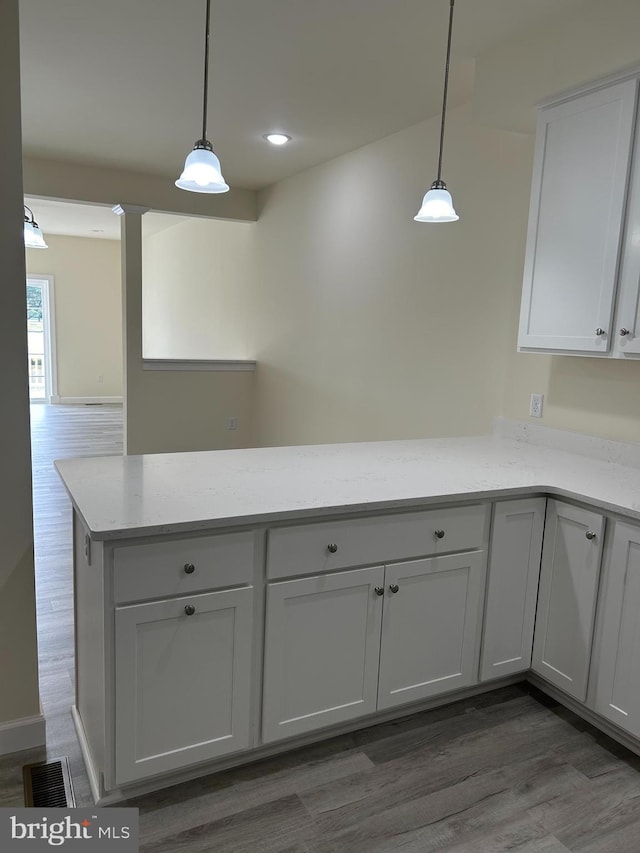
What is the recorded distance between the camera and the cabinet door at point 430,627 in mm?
2074

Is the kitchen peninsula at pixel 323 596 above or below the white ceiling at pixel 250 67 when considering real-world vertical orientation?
below

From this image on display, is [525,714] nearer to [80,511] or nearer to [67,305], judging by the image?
[80,511]

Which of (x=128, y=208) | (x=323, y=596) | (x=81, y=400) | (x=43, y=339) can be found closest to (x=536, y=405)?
(x=323, y=596)

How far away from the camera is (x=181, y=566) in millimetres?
1698

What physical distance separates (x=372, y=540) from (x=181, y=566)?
1.97 feet

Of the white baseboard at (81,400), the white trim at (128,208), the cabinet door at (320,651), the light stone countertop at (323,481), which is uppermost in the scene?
the white trim at (128,208)

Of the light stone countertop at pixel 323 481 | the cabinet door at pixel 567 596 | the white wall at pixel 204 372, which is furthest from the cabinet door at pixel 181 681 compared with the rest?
the white wall at pixel 204 372

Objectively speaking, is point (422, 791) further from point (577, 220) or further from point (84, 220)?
point (84, 220)

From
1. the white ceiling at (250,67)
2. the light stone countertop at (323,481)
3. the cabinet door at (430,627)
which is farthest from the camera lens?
the white ceiling at (250,67)

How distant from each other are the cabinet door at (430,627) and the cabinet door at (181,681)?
19.4 inches

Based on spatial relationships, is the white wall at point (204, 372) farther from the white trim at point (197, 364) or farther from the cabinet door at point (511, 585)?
the cabinet door at point (511, 585)

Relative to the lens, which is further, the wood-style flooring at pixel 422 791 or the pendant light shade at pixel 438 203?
the pendant light shade at pixel 438 203

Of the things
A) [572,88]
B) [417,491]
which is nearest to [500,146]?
[572,88]

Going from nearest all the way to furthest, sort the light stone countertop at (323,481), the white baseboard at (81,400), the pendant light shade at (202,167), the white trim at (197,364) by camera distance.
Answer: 1. the light stone countertop at (323,481)
2. the pendant light shade at (202,167)
3. the white trim at (197,364)
4. the white baseboard at (81,400)
